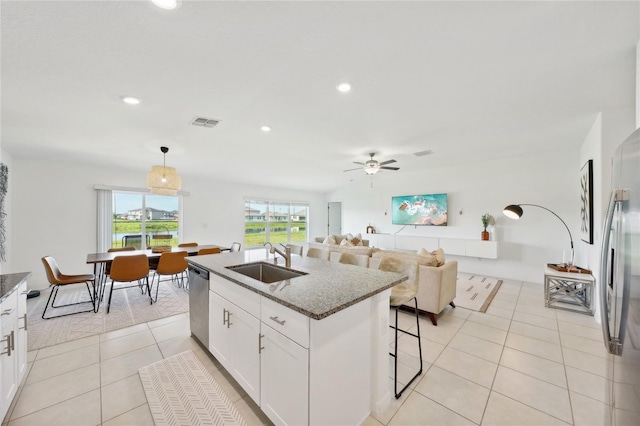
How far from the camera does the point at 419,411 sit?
1696mm

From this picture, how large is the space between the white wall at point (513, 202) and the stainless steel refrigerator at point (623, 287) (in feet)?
15.3

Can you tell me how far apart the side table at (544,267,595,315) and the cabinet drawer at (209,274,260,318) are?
4118mm

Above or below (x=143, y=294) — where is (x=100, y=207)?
above

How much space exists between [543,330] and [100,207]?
7419 millimetres

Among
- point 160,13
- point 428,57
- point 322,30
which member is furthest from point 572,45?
point 160,13

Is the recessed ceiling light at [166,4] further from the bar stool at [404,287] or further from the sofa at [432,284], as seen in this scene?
the sofa at [432,284]

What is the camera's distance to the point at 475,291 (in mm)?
4312

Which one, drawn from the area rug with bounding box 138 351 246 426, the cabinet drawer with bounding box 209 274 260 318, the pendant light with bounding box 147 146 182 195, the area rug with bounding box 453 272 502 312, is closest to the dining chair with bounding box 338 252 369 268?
the cabinet drawer with bounding box 209 274 260 318

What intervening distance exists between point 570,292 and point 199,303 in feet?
16.2

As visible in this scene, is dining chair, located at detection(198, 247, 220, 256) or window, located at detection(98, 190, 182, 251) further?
window, located at detection(98, 190, 182, 251)

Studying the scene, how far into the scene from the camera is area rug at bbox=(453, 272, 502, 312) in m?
3.68

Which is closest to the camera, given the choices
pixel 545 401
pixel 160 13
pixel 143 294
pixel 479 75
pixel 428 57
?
pixel 160 13

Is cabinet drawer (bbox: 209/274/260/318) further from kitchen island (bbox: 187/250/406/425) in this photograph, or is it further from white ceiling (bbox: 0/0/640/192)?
white ceiling (bbox: 0/0/640/192)

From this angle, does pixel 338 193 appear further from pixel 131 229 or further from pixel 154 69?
pixel 154 69
